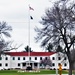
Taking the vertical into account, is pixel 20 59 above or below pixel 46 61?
above

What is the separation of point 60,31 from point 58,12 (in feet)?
9.46

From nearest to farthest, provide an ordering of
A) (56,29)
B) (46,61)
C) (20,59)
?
(56,29)
(46,61)
(20,59)

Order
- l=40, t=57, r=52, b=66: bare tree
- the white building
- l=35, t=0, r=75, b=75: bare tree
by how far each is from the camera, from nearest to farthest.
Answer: l=35, t=0, r=75, b=75: bare tree, l=40, t=57, r=52, b=66: bare tree, the white building

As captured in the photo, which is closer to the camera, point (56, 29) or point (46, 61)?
point (56, 29)

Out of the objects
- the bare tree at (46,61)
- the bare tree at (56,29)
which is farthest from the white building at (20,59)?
the bare tree at (56,29)

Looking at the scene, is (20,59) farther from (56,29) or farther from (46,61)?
(56,29)

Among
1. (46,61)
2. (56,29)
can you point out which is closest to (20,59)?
(46,61)

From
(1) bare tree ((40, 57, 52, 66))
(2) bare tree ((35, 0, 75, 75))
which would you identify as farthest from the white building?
(2) bare tree ((35, 0, 75, 75))

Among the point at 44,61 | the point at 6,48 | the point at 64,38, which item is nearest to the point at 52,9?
the point at 64,38

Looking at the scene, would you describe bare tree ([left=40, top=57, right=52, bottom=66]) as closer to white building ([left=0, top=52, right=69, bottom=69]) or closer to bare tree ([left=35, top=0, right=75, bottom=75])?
white building ([left=0, top=52, right=69, bottom=69])

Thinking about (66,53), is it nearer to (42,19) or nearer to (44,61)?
(42,19)

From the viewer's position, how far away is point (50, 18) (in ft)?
166

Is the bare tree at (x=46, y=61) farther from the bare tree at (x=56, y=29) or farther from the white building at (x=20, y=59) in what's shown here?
the bare tree at (x=56, y=29)

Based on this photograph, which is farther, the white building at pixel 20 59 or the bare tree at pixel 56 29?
the white building at pixel 20 59
